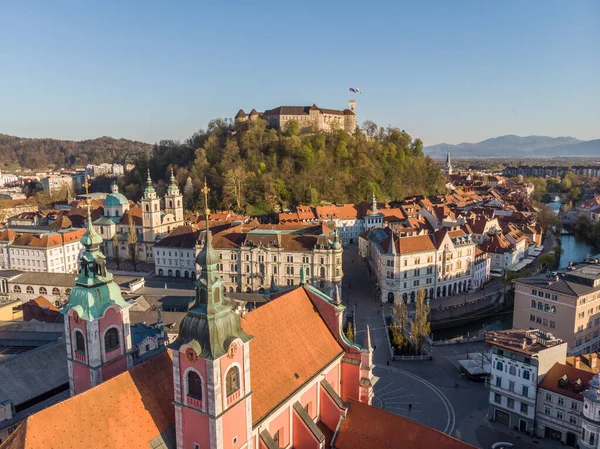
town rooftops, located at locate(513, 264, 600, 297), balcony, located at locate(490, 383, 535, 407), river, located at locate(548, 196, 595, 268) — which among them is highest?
town rooftops, located at locate(513, 264, 600, 297)

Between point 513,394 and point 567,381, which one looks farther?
point 513,394

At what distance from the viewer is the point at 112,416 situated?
16.8 metres

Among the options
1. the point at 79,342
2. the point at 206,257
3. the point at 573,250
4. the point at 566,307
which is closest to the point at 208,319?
the point at 206,257

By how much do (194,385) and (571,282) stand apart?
36.0 metres

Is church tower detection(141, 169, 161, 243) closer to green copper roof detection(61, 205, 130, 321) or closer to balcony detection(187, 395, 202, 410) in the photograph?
green copper roof detection(61, 205, 130, 321)

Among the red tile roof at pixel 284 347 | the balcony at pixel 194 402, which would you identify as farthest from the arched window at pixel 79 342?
the red tile roof at pixel 284 347

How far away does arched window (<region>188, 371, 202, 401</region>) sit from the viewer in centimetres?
1764

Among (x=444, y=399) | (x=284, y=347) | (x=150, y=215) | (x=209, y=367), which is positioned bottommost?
(x=444, y=399)

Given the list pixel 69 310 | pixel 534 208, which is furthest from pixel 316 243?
pixel 534 208

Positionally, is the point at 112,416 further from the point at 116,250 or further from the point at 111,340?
the point at 116,250

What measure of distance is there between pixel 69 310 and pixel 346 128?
120 metres

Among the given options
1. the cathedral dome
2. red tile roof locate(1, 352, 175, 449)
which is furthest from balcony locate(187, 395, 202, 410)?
the cathedral dome

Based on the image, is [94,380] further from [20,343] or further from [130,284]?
[130,284]

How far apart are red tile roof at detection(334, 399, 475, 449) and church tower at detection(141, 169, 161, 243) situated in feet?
201
